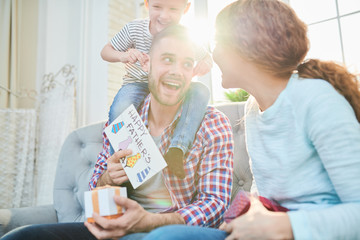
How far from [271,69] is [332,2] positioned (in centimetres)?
207

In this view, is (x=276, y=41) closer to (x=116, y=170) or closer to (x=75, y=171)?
(x=116, y=170)

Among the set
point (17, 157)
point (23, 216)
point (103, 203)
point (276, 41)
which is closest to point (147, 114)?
point (103, 203)

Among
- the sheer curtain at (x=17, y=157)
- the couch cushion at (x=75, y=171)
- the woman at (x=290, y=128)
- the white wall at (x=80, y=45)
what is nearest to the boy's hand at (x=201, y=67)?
the woman at (x=290, y=128)

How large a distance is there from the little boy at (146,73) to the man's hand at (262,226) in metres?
0.41

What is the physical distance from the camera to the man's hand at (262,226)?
53cm

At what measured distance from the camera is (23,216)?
135 cm

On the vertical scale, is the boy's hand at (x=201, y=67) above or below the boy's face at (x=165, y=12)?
below

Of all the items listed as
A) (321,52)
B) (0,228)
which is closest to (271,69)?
(0,228)

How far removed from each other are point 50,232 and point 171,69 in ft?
2.22

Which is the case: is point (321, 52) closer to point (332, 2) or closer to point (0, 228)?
point (332, 2)

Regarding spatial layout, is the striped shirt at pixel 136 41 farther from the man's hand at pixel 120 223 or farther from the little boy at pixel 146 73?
the man's hand at pixel 120 223

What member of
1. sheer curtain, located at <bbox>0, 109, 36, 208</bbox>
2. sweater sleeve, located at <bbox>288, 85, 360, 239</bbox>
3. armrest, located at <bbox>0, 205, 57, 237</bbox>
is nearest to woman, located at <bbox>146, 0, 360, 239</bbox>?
sweater sleeve, located at <bbox>288, 85, 360, 239</bbox>

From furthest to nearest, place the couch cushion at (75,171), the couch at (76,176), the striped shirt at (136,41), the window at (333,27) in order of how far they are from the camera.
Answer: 1. the window at (333,27)
2. the couch cushion at (75,171)
3. the couch at (76,176)
4. the striped shirt at (136,41)

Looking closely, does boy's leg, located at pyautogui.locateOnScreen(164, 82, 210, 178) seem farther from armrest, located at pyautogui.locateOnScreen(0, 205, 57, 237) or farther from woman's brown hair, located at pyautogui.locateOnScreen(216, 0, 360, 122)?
armrest, located at pyautogui.locateOnScreen(0, 205, 57, 237)
